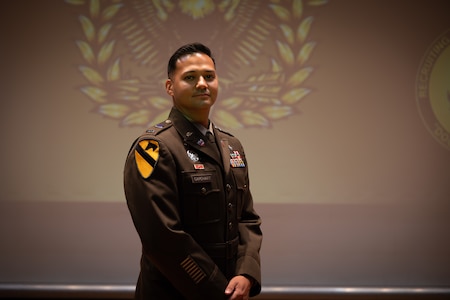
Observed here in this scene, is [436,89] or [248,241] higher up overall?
[436,89]

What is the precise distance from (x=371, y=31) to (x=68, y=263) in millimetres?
2477

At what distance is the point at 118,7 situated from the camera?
2689 mm

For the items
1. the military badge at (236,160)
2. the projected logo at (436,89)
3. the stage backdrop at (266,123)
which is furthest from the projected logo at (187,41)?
the military badge at (236,160)

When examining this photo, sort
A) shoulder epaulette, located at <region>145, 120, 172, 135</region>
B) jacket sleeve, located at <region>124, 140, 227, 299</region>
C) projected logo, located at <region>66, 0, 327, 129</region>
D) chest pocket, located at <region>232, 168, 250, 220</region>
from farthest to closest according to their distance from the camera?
projected logo, located at <region>66, 0, 327, 129</region> → chest pocket, located at <region>232, 168, 250, 220</region> → shoulder epaulette, located at <region>145, 120, 172, 135</region> → jacket sleeve, located at <region>124, 140, 227, 299</region>

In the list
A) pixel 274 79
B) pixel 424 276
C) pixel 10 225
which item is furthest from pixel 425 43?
pixel 10 225

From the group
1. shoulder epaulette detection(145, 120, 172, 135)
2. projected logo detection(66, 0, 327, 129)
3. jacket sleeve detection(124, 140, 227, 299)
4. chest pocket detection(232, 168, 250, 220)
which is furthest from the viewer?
projected logo detection(66, 0, 327, 129)

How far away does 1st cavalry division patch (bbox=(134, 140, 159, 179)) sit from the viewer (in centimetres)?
124

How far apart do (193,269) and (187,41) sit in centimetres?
180

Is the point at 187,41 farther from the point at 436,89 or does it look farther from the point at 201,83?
the point at 436,89

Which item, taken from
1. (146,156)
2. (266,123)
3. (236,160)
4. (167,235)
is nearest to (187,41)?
(266,123)

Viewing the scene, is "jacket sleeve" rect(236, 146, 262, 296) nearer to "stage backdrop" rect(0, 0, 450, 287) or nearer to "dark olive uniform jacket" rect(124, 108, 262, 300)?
"dark olive uniform jacket" rect(124, 108, 262, 300)

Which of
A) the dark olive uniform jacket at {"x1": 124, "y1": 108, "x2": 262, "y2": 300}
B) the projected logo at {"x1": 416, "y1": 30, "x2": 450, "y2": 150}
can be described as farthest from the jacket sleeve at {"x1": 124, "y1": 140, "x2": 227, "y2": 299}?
the projected logo at {"x1": 416, "y1": 30, "x2": 450, "y2": 150}

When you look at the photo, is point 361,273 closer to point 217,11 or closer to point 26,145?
point 217,11

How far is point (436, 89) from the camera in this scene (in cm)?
281
